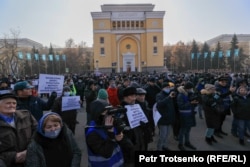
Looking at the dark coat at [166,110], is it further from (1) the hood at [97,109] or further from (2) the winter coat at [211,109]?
(1) the hood at [97,109]

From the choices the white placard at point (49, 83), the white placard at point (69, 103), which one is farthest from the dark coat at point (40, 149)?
the white placard at point (49, 83)

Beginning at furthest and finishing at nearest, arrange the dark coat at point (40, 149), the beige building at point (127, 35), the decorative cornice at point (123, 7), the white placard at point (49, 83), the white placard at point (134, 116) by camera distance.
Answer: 1. the decorative cornice at point (123, 7)
2. the beige building at point (127, 35)
3. the white placard at point (49, 83)
4. the white placard at point (134, 116)
5. the dark coat at point (40, 149)

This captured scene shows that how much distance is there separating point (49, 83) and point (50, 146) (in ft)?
12.7

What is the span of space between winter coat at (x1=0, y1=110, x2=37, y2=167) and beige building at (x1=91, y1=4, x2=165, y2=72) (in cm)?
5994

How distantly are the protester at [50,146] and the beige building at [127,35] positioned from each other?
6049cm

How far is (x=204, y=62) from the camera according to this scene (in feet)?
228

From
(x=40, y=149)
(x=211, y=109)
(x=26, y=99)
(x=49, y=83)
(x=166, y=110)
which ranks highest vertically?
(x=49, y=83)

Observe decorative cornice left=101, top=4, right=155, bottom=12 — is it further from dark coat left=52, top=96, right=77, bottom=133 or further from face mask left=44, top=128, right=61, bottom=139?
face mask left=44, top=128, right=61, bottom=139

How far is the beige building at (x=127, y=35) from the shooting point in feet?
208

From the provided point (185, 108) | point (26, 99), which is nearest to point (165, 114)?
point (185, 108)

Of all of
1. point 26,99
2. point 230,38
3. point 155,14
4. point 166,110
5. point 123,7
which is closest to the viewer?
point 26,99

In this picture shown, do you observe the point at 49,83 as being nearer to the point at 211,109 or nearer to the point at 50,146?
the point at 50,146

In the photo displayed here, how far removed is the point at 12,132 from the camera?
11.1 feet

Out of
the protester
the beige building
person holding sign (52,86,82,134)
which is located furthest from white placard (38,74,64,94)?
the beige building
